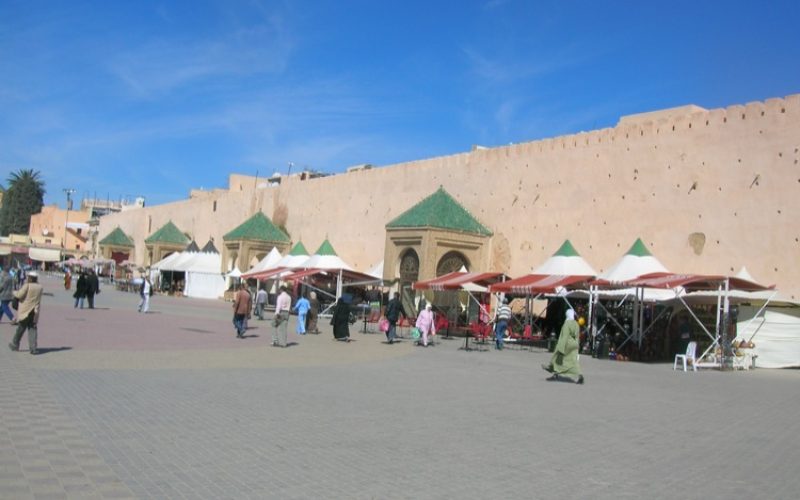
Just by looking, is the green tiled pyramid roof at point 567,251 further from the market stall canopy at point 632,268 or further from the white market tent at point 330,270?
the white market tent at point 330,270

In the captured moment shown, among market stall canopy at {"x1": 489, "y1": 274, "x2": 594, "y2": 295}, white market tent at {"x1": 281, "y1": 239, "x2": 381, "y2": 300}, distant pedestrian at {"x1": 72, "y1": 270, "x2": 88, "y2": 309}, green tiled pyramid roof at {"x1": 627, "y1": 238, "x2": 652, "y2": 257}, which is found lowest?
distant pedestrian at {"x1": 72, "y1": 270, "x2": 88, "y2": 309}

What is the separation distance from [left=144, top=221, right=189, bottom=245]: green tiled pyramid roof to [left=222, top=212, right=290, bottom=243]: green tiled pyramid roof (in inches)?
511

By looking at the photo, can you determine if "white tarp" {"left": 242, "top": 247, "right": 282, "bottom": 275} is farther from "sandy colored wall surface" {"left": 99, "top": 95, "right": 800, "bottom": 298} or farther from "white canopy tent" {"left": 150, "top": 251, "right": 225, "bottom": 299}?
"white canopy tent" {"left": 150, "top": 251, "right": 225, "bottom": 299}

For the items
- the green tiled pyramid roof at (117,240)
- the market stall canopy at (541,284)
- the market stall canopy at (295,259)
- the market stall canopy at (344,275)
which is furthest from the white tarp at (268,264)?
the green tiled pyramid roof at (117,240)

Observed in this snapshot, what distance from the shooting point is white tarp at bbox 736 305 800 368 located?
645 inches

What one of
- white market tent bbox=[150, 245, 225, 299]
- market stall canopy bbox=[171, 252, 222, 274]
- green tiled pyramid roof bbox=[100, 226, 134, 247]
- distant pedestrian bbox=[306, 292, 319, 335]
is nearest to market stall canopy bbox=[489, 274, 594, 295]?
distant pedestrian bbox=[306, 292, 319, 335]

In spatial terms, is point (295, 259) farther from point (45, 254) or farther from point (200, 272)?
point (45, 254)

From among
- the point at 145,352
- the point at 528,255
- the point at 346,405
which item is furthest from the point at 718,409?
the point at 528,255

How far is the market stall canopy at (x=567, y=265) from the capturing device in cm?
2088

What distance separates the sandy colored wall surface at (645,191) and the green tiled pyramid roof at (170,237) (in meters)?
22.1

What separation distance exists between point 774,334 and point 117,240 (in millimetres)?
53788

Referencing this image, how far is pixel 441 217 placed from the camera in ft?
89.0

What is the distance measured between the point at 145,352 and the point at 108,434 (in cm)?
674

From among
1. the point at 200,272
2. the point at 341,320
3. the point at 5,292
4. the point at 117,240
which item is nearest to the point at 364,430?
the point at 341,320
